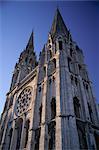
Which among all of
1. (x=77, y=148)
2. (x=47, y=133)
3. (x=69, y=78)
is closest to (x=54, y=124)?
(x=47, y=133)

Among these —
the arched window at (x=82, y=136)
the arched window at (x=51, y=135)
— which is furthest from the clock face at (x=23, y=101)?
the arched window at (x=82, y=136)

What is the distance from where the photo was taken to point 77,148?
15.0 meters

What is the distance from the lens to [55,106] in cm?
2041

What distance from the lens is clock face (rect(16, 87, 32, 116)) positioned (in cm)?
2526

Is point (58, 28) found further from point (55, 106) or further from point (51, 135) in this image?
point (51, 135)

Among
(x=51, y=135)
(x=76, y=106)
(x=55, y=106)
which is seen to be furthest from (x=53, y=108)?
(x=51, y=135)

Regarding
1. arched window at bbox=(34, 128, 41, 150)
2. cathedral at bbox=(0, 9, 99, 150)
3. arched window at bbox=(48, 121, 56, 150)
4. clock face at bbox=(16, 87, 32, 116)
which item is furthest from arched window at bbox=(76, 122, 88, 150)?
clock face at bbox=(16, 87, 32, 116)

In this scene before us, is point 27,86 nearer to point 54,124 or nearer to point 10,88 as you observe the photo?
point 10,88

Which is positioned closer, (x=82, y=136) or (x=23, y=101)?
(x=82, y=136)

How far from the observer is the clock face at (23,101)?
Result: 25259 mm

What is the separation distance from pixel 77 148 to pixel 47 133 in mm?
3591

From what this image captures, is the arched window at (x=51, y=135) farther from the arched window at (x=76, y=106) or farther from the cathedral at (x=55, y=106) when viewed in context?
the arched window at (x=76, y=106)

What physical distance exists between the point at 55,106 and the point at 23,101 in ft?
25.0

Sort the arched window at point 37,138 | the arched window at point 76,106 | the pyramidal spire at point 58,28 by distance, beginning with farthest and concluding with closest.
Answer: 1. the pyramidal spire at point 58,28
2. the arched window at point 76,106
3. the arched window at point 37,138
